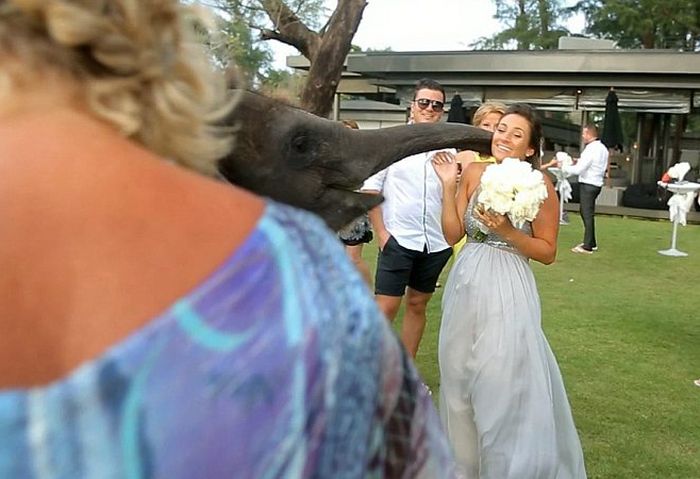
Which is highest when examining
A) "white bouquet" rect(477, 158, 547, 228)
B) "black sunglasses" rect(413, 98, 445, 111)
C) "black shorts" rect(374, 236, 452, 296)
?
"black sunglasses" rect(413, 98, 445, 111)

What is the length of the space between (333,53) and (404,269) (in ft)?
6.05

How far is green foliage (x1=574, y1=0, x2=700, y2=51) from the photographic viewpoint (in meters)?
31.0

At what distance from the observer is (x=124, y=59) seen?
99 cm

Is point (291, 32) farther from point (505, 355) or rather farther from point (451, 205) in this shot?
point (505, 355)

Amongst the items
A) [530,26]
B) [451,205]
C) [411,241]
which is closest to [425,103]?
[411,241]

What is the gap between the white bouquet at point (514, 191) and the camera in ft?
14.3

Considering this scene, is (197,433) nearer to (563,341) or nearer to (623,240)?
(563,341)

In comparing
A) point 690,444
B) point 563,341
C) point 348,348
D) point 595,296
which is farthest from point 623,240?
point 348,348

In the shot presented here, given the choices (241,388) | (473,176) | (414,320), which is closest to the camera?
(241,388)

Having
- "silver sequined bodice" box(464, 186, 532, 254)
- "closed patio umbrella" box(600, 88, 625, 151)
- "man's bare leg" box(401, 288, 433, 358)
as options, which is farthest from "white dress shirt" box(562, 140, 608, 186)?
"silver sequined bodice" box(464, 186, 532, 254)

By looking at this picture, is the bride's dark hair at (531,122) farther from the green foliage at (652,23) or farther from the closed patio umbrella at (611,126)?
the green foliage at (652,23)

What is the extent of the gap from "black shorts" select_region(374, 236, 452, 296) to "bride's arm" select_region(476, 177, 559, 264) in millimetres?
1936

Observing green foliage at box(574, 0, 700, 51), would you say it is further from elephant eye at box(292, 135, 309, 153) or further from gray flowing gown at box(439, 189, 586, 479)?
elephant eye at box(292, 135, 309, 153)

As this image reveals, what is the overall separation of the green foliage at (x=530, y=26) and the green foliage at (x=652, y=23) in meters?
5.56
